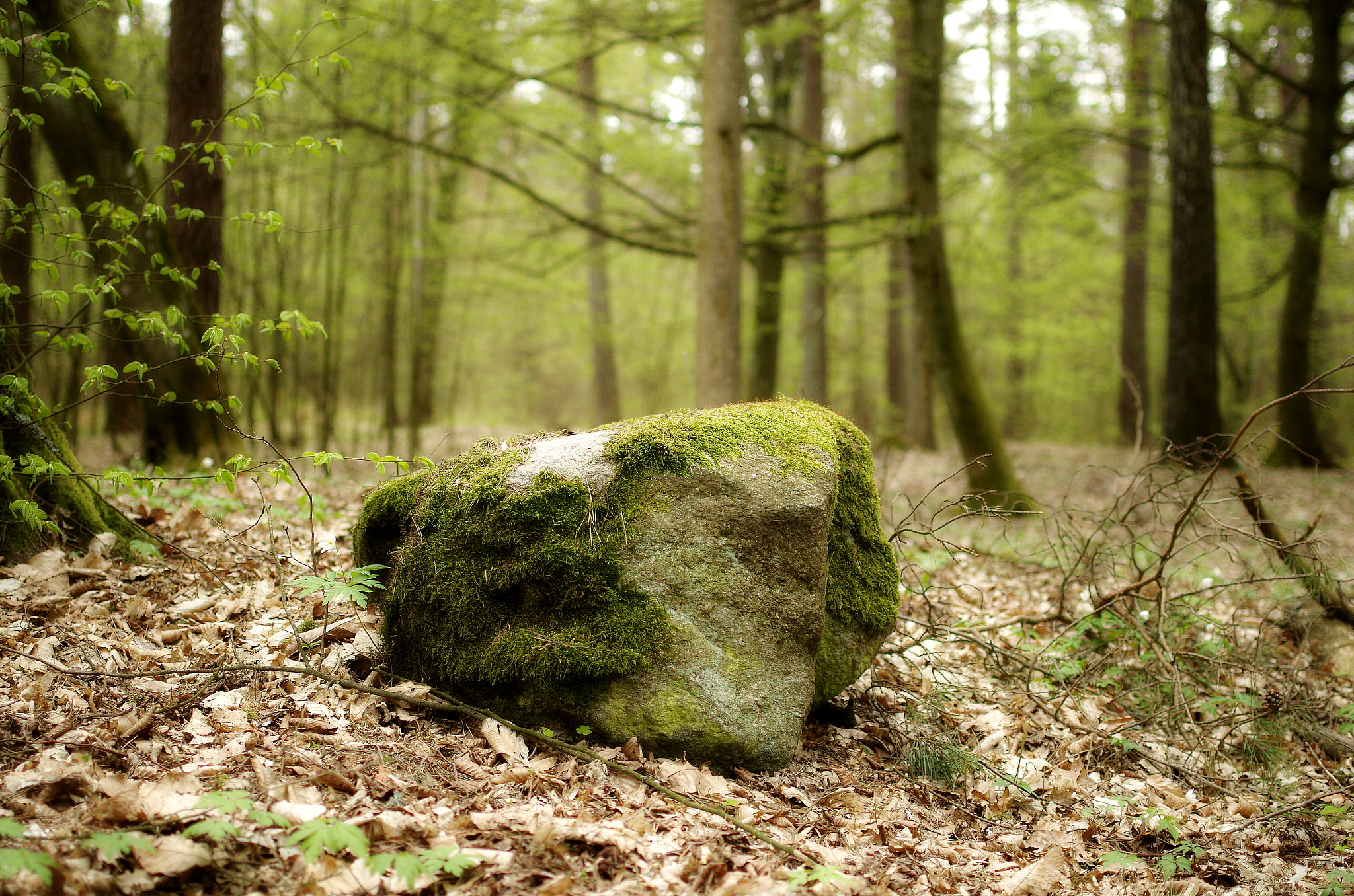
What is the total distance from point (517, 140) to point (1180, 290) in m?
8.87

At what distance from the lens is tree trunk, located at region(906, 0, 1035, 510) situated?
27.6 ft

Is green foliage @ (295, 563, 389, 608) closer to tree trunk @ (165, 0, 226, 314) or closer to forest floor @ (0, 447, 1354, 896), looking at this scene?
forest floor @ (0, 447, 1354, 896)

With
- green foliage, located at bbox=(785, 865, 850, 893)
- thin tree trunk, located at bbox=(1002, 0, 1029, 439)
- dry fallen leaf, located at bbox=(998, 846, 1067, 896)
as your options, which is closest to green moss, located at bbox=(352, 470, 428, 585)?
green foliage, located at bbox=(785, 865, 850, 893)

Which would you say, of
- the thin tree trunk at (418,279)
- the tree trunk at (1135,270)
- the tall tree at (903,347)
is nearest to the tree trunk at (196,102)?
the thin tree trunk at (418,279)

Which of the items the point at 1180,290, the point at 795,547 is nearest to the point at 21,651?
the point at 795,547

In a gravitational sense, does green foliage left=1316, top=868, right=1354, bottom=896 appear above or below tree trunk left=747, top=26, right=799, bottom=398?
below

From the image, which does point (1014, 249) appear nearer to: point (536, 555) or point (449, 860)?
point (536, 555)

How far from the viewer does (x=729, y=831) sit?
2.43 metres

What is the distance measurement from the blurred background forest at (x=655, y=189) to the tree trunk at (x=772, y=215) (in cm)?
6

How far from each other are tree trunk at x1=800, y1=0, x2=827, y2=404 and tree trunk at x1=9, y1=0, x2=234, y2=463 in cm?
742

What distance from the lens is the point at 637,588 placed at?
111 inches

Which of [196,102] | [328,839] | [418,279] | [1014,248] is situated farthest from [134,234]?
[1014,248]

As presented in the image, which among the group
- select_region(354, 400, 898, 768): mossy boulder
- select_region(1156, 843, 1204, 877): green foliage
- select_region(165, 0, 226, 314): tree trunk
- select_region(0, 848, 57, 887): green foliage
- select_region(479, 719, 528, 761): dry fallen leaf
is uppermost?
select_region(165, 0, 226, 314): tree trunk

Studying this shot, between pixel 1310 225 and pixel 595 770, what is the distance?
13397 mm
